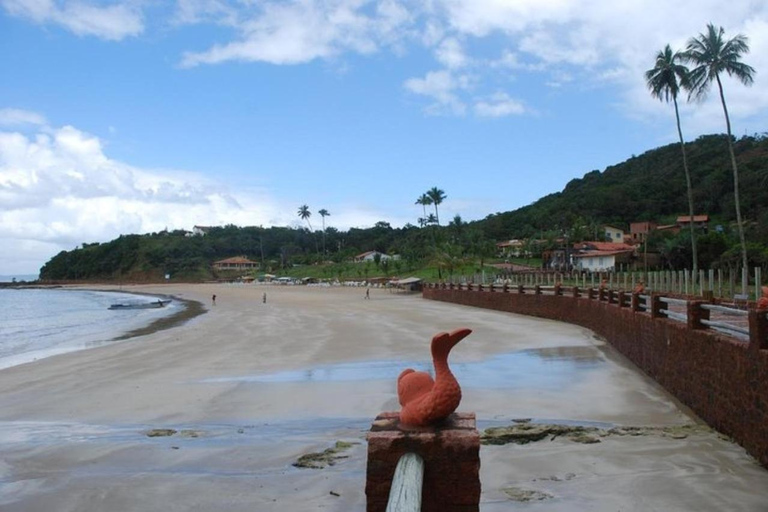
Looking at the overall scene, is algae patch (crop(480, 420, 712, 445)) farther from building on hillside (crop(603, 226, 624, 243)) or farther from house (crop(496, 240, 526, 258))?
building on hillside (crop(603, 226, 624, 243))

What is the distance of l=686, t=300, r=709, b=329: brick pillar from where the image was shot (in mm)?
9239

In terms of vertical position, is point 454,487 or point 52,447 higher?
point 454,487

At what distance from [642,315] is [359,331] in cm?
1270

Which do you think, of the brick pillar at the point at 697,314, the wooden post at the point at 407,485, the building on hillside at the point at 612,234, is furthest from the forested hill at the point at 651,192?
the wooden post at the point at 407,485

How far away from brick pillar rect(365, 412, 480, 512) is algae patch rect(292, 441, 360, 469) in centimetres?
423

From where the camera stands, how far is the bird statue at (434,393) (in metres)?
3.05

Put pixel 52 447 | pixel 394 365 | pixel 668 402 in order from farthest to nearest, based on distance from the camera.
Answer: pixel 394 365
pixel 668 402
pixel 52 447

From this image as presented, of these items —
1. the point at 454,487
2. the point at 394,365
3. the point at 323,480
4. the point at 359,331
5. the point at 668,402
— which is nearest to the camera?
the point at 454,487

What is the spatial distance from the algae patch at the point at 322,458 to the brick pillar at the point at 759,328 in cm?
435

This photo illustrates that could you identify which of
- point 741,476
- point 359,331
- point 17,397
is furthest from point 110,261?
point 741,476

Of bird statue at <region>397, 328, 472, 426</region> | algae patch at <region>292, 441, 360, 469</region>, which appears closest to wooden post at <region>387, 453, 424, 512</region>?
bird statue at <region>397, 328, 472, 426</region>

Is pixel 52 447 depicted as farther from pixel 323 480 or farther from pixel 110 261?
pixel 110 261

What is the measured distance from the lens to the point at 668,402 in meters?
10.1

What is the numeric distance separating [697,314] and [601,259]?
5896 centimetres
